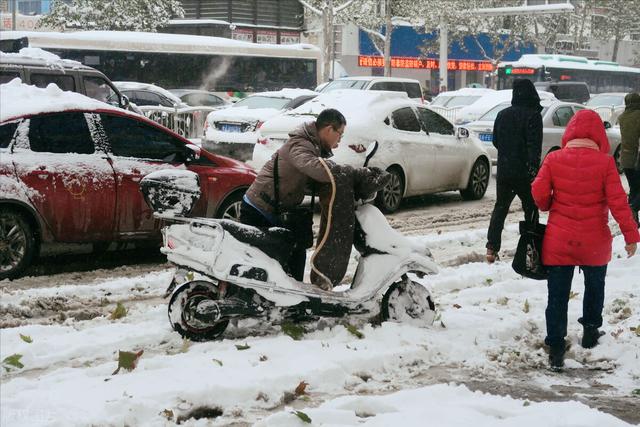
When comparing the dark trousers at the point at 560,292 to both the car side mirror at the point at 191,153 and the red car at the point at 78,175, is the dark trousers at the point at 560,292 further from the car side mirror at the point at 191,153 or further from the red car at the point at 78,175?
the car side mirror at the point at 191,153

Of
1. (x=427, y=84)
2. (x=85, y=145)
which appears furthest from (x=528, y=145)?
(x=427, y=84)

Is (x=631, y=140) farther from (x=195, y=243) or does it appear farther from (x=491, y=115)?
(x=491, y=115)

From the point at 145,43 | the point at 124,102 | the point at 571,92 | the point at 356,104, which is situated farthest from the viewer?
the point at 571,92

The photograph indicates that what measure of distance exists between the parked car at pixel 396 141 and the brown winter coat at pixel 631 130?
2.94m

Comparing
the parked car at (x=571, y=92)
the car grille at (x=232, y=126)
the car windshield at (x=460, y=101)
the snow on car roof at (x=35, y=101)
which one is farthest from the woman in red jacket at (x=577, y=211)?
the parked car at (x=571, y=92)

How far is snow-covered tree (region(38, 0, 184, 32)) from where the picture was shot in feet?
132

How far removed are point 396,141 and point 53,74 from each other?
516 centimetres

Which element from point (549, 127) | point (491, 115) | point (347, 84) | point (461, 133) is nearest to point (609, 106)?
point (347, 84)

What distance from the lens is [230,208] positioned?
33.3ft

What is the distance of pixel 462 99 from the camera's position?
105ft

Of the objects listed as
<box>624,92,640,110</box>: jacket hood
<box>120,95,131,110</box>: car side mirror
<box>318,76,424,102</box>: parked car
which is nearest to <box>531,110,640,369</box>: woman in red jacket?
<box>624,92,640,110</box>: jacket hood

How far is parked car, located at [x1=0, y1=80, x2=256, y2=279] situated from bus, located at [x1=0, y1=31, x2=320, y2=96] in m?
18.9

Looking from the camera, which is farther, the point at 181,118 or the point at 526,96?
the point at 181,118

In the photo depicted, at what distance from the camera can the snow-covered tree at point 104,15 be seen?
40.2 meters
